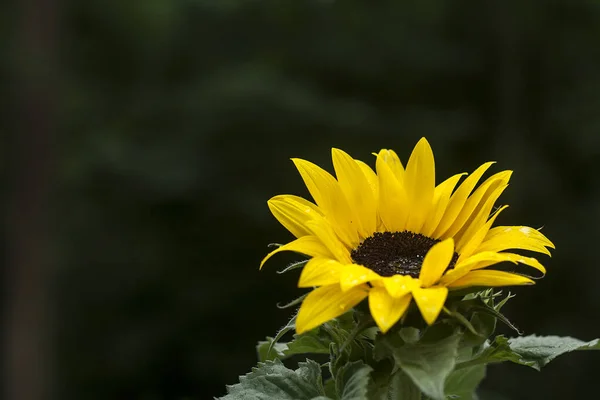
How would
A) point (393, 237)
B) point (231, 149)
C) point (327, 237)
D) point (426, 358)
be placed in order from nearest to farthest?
1. point (426, 358)
2. point (327, 237)
3. point (393, 237)
4. point (231, 149)

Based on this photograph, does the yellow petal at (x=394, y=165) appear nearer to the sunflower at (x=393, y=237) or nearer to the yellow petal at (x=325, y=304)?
the sunflower at (x=393, y=237)

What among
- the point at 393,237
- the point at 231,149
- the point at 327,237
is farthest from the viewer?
the point at 231,149

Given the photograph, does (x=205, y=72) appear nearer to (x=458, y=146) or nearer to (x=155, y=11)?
(x=155, y=11)

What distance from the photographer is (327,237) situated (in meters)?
0.73

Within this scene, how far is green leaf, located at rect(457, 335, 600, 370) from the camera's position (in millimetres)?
719

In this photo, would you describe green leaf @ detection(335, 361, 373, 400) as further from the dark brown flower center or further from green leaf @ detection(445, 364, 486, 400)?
green leaf @ detection(445, 364, 486, 400)

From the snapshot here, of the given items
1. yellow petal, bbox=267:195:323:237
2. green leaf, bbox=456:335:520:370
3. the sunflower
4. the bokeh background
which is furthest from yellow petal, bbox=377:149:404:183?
the bokeh background

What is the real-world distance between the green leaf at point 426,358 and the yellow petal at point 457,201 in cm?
19

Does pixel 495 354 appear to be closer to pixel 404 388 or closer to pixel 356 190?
pixel 404 388

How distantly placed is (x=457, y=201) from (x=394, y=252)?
0.09 m

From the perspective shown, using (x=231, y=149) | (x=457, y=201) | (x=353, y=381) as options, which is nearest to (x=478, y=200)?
(x=457, y=201)

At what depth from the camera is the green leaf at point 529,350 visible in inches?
28.3

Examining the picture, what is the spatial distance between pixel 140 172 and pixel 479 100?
6.96ft

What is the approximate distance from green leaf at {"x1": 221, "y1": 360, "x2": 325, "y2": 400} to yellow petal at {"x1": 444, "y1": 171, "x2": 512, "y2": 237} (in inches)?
8.3
